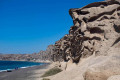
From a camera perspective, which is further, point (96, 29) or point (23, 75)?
point (23, 75)

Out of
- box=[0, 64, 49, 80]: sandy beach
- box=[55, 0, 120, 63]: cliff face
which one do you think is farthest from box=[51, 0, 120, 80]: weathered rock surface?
box=[0, 64, 49, 80]: sandy beach

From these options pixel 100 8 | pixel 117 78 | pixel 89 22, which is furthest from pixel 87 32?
pixel 117 78

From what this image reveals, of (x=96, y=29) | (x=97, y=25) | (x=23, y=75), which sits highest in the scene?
(x=97, y=25)

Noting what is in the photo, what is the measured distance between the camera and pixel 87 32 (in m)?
15.5

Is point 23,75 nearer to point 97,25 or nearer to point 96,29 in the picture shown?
point 96,29

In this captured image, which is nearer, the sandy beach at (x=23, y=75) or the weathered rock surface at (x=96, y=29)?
the weathered rock surface at (x=96, y=29)

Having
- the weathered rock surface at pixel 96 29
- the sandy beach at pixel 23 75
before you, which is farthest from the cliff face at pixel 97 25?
the sandy beach at pixel 23 75

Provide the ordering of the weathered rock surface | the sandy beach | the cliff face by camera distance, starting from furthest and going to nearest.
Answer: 1. the sandy beach
2. the cliff face
3. the weathered rock surface

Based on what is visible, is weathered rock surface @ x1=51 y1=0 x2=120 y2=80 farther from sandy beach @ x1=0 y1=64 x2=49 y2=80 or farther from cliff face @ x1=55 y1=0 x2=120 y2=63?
sandy beach @ x1=0 y1=64 x2=49 y2=80

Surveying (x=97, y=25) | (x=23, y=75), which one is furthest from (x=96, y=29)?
(x=23, y=75)

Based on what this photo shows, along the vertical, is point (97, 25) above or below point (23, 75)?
above

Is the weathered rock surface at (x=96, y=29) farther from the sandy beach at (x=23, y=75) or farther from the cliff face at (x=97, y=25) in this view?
the sandy beach at (x=23, y=75)

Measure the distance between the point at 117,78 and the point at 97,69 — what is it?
4.32 ft

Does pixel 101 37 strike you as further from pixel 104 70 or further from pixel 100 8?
pixel 104 70
